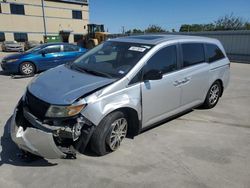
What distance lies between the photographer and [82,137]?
3.11 meters

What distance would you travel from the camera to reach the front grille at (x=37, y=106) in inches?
120

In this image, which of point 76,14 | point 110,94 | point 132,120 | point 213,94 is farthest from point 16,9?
point 110,94

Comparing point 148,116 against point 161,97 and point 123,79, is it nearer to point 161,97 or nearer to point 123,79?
point 161,97

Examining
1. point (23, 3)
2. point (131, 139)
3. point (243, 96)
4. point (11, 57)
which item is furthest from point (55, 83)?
point (23, 3)

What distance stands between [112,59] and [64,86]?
3.77 ft

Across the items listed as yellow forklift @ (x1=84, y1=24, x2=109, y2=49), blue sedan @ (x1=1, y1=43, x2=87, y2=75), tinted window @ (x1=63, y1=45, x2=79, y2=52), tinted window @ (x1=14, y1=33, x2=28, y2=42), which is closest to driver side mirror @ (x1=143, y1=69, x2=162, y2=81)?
blue sedan @ (x1=1, y1=43, x2=87, y2=75)

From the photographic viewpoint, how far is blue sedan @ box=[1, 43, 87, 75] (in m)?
9.76

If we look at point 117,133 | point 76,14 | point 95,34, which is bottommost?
point 117,133

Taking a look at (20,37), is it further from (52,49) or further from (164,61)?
(164,61)

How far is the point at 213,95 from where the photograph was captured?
219 inches

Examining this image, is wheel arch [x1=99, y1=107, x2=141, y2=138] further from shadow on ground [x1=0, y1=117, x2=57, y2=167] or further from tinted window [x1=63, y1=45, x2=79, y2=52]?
tinted window [x1=63, y1=45, x2=79, y2=52]

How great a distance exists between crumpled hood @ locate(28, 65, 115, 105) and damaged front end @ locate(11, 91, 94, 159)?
0.14 m

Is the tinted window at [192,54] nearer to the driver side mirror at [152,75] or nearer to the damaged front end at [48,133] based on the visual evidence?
the driver side mirror at [152,75]

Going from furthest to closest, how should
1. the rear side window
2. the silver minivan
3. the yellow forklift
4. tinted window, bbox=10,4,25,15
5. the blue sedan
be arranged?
tinted window, bbox=10,4,25,15, the yellow forklift, the blue sedan, the rear side window, the silver minivan
